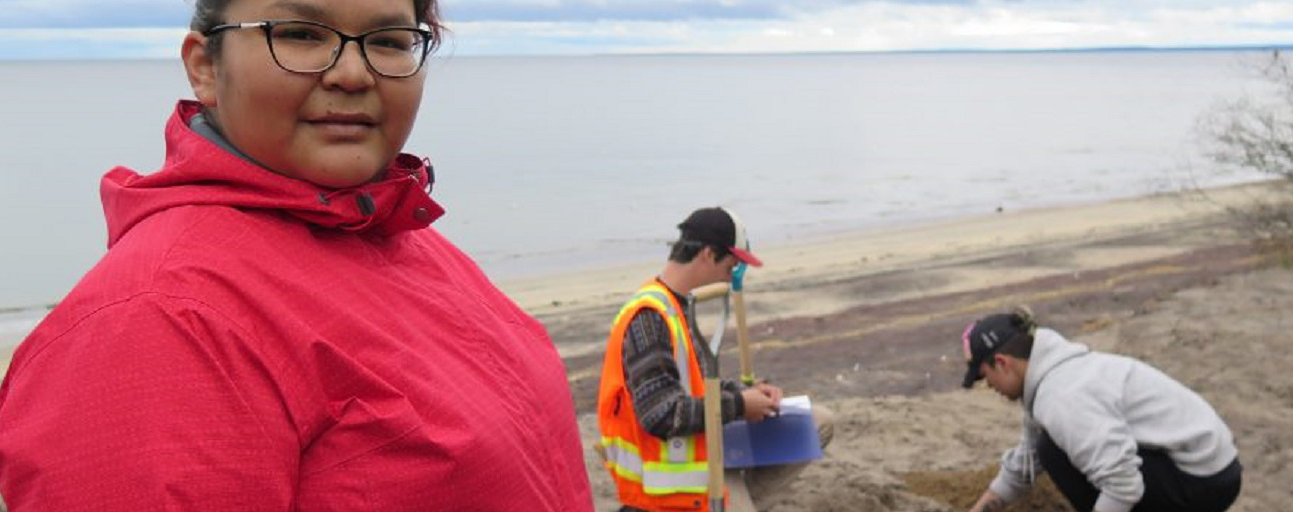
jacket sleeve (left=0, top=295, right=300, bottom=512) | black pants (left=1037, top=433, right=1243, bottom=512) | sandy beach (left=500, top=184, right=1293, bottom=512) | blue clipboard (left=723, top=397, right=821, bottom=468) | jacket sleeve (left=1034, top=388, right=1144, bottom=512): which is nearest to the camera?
jacket sleeve (left=0, top=295, right=300, bottom=512)

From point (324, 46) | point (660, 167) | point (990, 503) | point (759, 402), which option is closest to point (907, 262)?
point (990, 503)

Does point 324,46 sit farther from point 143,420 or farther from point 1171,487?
point 1171,487

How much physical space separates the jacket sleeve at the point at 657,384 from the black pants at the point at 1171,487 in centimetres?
143

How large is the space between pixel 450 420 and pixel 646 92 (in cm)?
11696

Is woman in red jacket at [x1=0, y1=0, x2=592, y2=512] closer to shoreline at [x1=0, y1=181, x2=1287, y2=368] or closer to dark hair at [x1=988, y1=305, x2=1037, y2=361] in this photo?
dark hair at [x1=988, y1=305, x2=1037, y2=361]

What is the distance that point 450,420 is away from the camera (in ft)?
5.21

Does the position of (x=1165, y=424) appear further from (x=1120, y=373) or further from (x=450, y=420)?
(x=450, y=420)

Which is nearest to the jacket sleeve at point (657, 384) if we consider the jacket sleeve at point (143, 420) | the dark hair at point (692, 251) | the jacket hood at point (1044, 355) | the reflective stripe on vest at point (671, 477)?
the reflective stripe on vest at point (671, 477)

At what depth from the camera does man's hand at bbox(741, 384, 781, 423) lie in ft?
16.0

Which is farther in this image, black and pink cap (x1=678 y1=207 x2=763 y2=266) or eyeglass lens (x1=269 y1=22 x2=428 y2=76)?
black and pink cap (x1=678 y1=207 x2=763 y2=266)

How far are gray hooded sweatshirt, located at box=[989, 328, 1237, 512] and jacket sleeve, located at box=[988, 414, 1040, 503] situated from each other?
262mm

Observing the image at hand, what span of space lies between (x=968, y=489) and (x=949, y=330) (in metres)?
4.93

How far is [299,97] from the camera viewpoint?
1612 millimetres

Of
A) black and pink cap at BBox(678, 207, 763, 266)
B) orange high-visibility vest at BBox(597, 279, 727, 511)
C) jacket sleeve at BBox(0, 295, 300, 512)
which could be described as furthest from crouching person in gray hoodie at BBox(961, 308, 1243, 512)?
jacket sleeve at BBox(0, 295, 300, 512)
